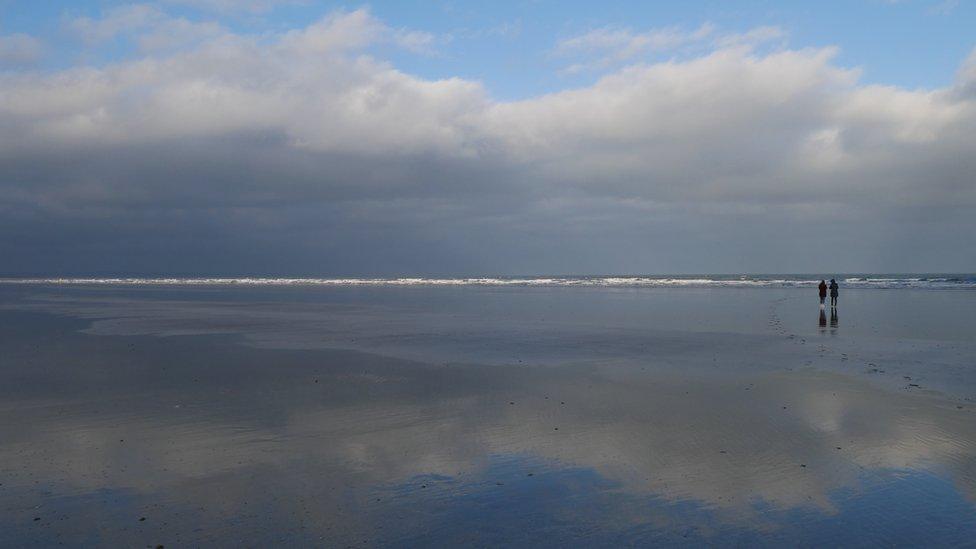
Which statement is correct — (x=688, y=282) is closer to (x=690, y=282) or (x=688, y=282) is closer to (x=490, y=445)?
(x=690, y=282)

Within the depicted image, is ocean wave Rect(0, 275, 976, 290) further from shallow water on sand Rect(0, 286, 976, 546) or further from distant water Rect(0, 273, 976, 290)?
shallow water on sand Rect(0, 286, 976, 546)

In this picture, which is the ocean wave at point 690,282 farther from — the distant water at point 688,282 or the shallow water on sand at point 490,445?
the shallow water on sand at point 490,445

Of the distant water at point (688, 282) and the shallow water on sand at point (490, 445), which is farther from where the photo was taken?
the distant water at point (688, 282)

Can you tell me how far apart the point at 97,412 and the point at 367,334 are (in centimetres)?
1221

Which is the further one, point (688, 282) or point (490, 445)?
point (688, 282)

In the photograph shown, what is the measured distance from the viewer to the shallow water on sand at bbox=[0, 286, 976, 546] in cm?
575

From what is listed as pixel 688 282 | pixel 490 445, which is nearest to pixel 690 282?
pixel 688 282

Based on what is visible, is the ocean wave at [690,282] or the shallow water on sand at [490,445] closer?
the shallow water on sand at [490,445]

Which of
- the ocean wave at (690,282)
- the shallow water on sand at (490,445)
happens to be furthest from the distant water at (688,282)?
the shallow water on sand at (490,445)

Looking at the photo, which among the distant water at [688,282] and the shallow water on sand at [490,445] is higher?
the distant water at [688,282]

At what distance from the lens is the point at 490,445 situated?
824cm

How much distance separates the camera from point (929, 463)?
290 inches

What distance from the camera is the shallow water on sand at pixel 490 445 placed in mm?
5750

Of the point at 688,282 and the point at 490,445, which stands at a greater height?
the point at 688,282
